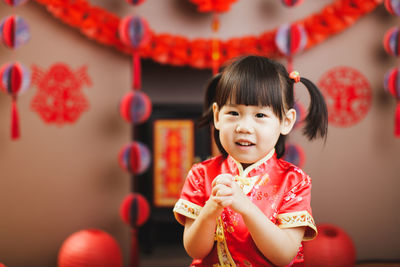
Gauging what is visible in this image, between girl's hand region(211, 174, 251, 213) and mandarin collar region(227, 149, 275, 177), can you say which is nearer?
girl's hand region(211, 174, 251, 213)

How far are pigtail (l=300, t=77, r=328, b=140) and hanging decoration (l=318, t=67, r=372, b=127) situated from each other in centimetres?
138

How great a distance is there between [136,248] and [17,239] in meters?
0.67

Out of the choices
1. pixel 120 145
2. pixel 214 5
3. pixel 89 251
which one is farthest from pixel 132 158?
pixel 214 5

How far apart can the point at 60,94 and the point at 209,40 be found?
0.92 m

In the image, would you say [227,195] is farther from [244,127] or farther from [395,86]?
[395,86]

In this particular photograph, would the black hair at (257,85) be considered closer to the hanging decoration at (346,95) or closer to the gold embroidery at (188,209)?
the gold embroidery at (188,209)

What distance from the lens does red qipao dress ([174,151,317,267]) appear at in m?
0.90

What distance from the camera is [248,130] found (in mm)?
859

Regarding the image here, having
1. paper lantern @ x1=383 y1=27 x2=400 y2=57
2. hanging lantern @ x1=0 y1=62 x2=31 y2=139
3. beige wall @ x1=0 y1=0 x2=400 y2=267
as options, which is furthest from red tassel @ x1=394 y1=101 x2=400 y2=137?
hanging lantern @ x1=0 y1=62 x2=31 y2=139

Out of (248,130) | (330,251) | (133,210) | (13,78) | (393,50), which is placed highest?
(393,50)

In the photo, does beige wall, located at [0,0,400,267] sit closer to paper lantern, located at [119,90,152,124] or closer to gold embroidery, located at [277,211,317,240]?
paper lantern, located at [119,90,152,124]

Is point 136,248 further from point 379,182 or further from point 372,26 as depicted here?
point 372,26

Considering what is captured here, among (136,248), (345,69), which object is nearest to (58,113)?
(136,248)

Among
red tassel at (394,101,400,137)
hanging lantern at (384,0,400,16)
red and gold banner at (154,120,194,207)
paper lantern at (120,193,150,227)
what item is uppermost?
hanging lantern at (384,0,400,16)
